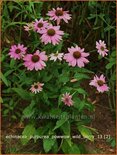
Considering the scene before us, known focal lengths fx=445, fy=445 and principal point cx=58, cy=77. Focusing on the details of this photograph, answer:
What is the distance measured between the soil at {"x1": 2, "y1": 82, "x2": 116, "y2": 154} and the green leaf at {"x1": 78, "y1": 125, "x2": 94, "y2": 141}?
9cm

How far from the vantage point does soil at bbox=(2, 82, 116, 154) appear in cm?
216

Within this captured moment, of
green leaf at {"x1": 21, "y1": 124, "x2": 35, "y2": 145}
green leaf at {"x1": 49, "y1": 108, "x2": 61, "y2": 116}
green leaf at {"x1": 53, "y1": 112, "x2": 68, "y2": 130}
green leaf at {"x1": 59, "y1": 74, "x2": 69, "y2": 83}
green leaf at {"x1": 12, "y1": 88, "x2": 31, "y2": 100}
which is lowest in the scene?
green leaf at {"x1": 21, "y1": 124, "x2": 35, "y2": 145}

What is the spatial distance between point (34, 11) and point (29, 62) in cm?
40

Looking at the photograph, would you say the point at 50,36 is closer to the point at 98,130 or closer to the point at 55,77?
the point at 55,77

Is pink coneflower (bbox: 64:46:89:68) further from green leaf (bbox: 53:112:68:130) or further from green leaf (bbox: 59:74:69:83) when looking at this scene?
green leaf (bbox: 53:112:68:130)

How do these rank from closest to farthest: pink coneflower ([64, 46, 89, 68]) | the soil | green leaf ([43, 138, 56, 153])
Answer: pink coneflower ([64, 46, 89, 68]) < green leaf ([43, 138, 56, 153]) < the soil

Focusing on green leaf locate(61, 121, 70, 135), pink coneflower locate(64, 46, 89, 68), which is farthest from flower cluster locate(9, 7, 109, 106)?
green leaf locate(61, 121, 70, 135)

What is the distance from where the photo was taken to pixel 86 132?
2.10 metres

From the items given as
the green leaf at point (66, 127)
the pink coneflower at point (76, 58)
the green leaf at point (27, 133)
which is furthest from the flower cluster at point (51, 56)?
the green leaf at point (27, 133)

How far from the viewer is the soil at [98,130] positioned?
2.16 metres

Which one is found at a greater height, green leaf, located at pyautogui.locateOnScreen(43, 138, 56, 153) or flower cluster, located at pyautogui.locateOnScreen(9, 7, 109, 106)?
flower cluster, located at pyautogui.locateOnScreen(9, 7, 109, 106)

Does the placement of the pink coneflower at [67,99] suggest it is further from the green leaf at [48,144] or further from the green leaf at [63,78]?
the green leaf at [48,144]

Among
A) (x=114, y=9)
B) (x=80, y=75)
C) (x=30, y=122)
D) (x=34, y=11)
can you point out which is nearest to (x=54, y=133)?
(x=30, y=122)

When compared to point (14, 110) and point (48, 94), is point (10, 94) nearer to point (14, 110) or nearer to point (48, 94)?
point (14, 110)
